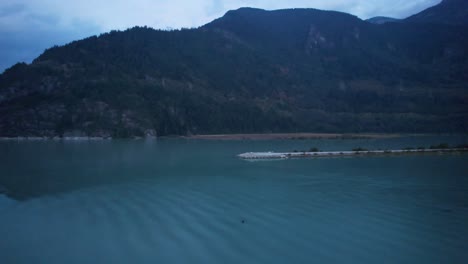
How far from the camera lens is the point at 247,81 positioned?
14125 cm

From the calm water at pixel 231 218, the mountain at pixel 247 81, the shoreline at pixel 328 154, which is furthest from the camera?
the mountain at pixel 247 81

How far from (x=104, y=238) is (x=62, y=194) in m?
9.03

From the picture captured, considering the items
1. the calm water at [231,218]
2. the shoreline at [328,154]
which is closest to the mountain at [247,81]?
the shoreline at [328,154]

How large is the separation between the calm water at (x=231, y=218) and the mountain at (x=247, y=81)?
7340 cm

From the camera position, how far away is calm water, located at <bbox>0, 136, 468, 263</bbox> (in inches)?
431

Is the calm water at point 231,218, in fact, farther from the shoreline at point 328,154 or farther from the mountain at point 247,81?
the mountain at point 247,81

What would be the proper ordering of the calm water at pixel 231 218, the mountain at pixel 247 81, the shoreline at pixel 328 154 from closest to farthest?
the calm water at pixel 231 218
the shoreline at pixel 328 154
the mountain at pixel 247 81

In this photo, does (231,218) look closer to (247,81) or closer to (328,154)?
(328,154)

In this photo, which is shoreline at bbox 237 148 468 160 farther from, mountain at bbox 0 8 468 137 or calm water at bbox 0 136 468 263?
mountain at bbox 0 8 468 137

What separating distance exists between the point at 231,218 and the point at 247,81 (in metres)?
128

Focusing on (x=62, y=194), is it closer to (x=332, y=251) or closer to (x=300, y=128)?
(x=332, y=251)

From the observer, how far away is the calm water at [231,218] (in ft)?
35.9

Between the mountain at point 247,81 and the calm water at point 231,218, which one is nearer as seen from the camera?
the calm water at point 231,218

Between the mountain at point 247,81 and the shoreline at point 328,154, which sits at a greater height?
the mountain at point 247,81
